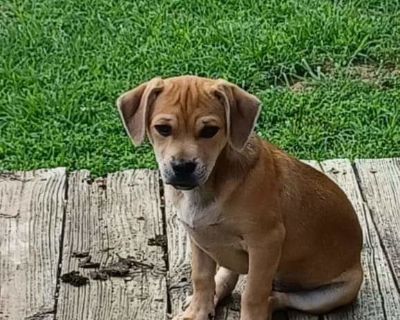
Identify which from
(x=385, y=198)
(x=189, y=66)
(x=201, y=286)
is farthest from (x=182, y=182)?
(x=189, y=66)

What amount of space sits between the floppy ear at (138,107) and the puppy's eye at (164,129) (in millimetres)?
81

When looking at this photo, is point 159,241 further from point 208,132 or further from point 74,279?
point 208,132

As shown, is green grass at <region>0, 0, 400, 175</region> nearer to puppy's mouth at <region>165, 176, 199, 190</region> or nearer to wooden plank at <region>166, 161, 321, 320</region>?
wooden plank at <region>166, 161, 321, 320</region>

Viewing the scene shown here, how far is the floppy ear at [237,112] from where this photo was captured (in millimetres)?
3818

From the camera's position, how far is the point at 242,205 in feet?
12.9

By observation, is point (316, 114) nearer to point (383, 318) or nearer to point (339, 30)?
point (339, 30)

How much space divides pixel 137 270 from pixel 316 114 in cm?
199

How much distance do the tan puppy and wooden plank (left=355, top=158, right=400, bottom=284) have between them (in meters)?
0.45

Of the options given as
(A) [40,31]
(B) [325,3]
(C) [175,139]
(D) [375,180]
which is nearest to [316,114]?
(D) [375,180]

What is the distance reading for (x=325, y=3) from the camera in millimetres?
7680

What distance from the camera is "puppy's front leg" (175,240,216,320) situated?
4.25 meters

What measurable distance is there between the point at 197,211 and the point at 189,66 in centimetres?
301

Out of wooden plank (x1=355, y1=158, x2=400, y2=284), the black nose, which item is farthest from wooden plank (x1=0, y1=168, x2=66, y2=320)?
wooden plank (x1=355, y1=158, x2=400, y2=284)

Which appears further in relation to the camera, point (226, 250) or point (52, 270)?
point (52, 270)
